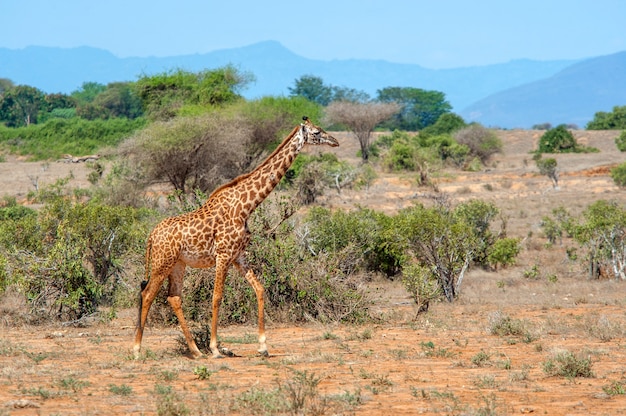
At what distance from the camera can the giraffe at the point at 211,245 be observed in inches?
439

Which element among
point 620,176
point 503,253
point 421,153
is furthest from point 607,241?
point 421,153

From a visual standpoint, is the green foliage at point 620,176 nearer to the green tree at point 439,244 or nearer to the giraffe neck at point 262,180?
the green tree at point 439,244

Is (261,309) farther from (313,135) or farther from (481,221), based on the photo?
(481,221)

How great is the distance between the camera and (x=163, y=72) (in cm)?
4750

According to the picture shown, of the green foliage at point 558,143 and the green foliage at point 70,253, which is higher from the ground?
the green foliage at point 558,143

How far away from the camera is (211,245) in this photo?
11.3 metres

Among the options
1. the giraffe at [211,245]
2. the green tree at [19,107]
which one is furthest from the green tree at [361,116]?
the giraffe at [211,245]

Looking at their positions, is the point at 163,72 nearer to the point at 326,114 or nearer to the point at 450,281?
the point at 326,114

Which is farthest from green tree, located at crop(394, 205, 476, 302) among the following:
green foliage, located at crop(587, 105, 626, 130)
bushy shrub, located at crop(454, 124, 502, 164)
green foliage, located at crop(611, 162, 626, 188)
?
green foliage, located at crop(587, 105, 626, 130)

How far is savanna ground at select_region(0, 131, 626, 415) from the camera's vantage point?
8469 mm

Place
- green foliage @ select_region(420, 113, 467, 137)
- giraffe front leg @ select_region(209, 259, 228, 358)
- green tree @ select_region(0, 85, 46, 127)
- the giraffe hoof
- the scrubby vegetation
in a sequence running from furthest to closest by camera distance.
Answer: green tree @ select_region(0, 85, 46, 127) < green foliage @ select_region(420, 113, 467, 137) < the scrubby vegetation < the giraffe hoof < giraffe front leg @ select_region(209, 259, 228, 358)

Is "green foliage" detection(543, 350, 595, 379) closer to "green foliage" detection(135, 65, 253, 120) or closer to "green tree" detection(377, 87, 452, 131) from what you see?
"green foliage" detection(135, 65, 253, 120)

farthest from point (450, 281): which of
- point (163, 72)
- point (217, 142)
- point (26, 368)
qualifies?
point (163, 72)

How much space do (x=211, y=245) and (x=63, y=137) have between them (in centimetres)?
5488
